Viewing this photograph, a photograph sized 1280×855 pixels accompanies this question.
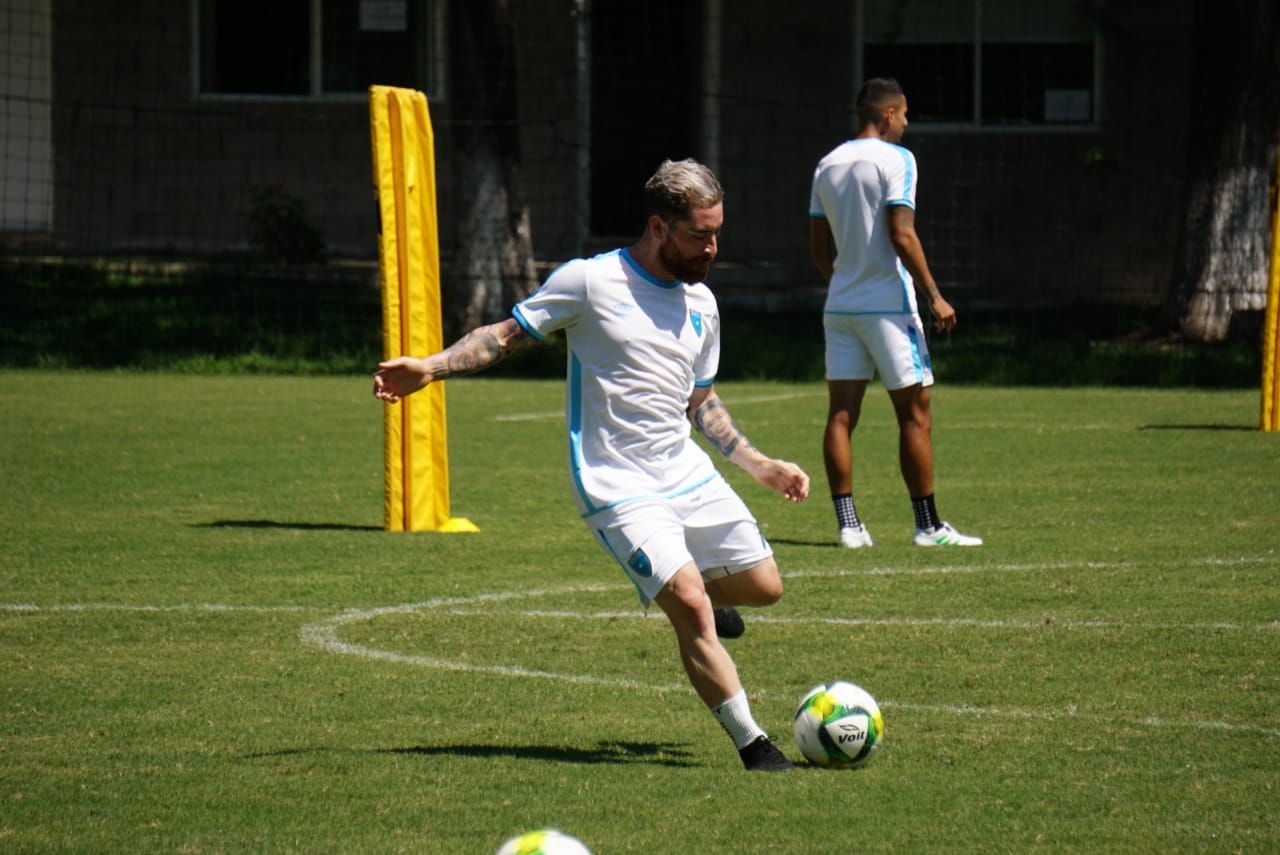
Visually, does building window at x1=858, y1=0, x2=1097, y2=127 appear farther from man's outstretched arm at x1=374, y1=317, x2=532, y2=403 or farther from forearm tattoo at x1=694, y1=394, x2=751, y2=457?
man's outstretched arm at x1=374, y1=317, x2=532, y2=403

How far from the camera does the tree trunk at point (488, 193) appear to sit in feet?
67.4

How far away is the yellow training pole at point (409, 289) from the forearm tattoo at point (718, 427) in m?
3.84

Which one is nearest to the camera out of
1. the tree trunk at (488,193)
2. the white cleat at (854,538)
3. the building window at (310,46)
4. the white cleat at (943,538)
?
the white cleat at (943,538)

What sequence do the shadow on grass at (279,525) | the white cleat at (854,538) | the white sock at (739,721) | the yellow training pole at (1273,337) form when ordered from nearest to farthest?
the white sock at (739,721), the white cleat at (854,538), the shadow on grass at (279,525), the yellow training pole at (1273,337)

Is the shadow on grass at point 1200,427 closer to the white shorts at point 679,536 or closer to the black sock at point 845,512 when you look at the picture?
the black sock at point 845,512

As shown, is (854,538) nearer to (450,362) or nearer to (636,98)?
(450,362)

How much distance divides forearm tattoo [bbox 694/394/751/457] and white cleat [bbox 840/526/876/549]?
3572 millimetres

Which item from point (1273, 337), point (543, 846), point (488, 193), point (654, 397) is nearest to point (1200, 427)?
point (1273, 337)

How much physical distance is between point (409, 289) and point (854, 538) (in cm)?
270

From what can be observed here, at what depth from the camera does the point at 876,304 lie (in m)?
9.71

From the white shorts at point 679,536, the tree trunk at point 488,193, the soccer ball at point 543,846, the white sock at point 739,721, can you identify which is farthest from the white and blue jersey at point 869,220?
the tree trunk at point 488,193

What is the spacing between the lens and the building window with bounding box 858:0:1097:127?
24109 millimetres

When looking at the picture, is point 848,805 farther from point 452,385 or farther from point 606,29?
point 606,29

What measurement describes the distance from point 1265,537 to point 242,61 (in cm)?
1853
